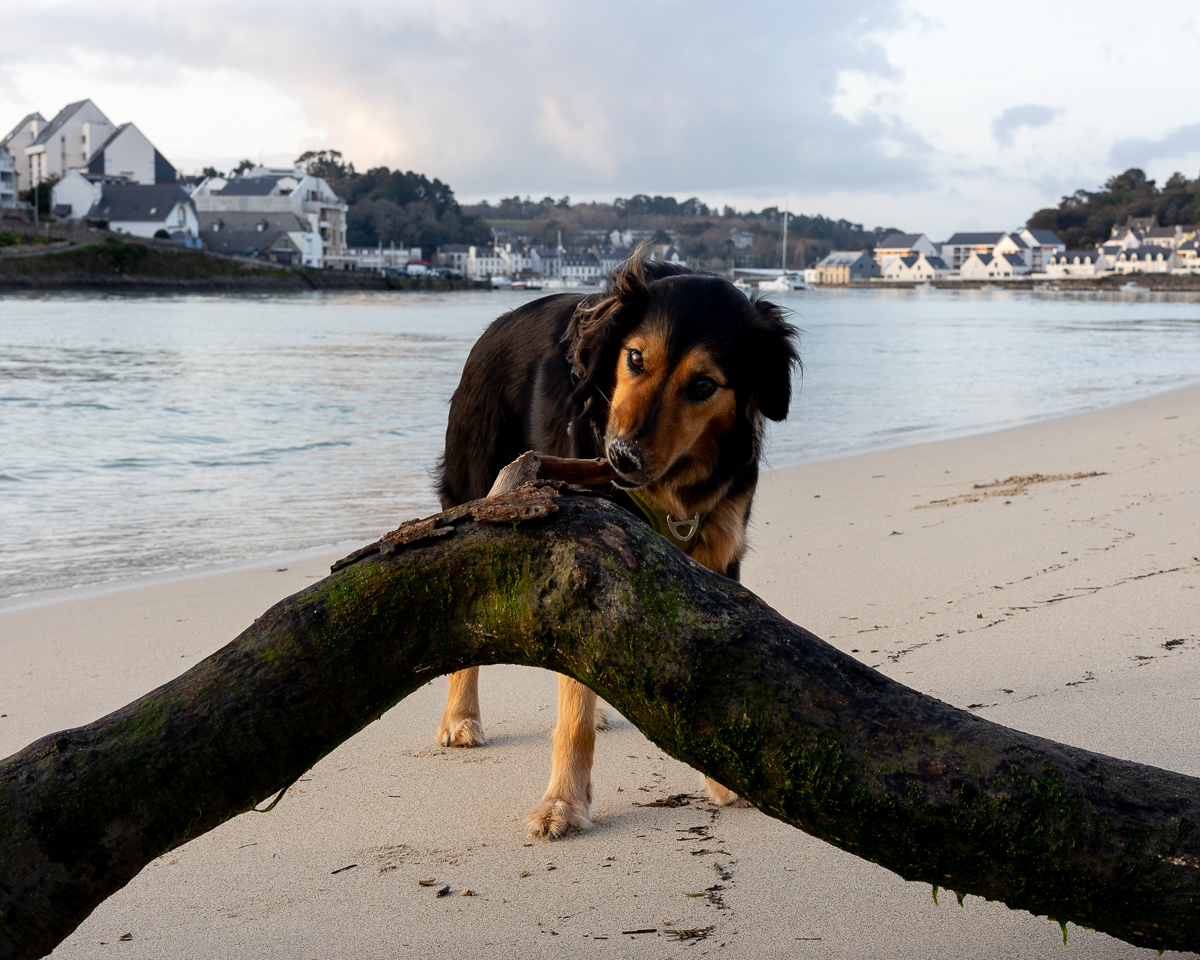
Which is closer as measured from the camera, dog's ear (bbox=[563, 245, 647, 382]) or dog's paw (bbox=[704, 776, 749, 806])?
dog's paw (bbox=[704, 776, 749, 806])

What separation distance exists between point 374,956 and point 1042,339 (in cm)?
3327

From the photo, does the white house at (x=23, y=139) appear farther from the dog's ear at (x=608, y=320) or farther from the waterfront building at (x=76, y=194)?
the dog's ear at (x=608, y=320)

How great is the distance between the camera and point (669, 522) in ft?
10.6

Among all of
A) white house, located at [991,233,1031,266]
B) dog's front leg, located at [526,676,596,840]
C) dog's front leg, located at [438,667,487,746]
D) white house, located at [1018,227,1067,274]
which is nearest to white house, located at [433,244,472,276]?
white house, located at [991,233,1031,266]

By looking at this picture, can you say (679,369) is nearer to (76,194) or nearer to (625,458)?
(625,458)

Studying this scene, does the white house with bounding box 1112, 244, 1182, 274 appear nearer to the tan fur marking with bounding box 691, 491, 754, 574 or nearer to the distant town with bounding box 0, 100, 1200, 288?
the distant town with bounding box 0, 100, 1200, 288

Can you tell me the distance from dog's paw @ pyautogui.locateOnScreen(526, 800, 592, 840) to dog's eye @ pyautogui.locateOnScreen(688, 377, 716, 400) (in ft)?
4.04

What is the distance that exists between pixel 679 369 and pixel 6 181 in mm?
95981

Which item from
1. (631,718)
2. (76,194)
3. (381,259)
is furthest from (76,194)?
(631,718)

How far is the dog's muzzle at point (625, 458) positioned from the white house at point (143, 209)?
9176 cm

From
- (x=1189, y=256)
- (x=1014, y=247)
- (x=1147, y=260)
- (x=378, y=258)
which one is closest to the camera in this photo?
(x=1189, y=256)

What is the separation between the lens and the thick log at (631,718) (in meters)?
1.53

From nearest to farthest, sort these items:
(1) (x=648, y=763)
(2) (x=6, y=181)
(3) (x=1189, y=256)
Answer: (1) (x=648, y=763)
(2) (x=6, y=181)
(3) (x=1189, y=256)

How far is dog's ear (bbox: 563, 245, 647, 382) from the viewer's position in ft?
10.8
